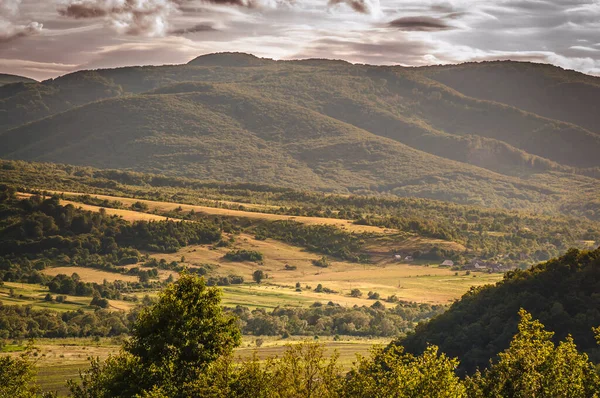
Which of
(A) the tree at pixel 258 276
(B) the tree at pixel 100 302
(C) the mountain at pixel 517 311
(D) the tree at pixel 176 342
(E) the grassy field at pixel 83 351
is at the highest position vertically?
(D) the tree at pixel 176 342

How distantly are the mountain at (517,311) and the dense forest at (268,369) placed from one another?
21.2 metres

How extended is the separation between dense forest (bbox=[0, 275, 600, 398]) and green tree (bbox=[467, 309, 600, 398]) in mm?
42

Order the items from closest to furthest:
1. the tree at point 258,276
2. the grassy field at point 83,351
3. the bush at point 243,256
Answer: the grassy field at point 83,351 < the tree at point 258,276 < the bush at point 243,256

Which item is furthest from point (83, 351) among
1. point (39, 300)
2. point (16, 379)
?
point (16, 379)

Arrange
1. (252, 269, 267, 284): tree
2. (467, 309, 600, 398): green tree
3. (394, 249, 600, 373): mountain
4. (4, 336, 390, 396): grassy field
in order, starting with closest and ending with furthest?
(467, 309, 600, 398): green tree → (394, 249, 600, 373): mountain → (4, 336, 390, 396): grassy field → (252, 269, 267, 284): tree

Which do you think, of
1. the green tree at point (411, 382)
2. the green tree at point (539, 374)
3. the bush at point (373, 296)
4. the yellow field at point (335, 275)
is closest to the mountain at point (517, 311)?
the green tree at point (539, 374)

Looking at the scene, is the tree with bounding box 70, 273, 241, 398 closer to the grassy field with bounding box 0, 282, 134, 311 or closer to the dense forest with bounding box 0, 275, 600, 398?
the dense forest with bounding box 0, 275, 600, 398

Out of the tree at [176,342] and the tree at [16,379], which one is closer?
the tree at [176,342]

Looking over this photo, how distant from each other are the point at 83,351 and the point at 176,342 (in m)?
49.5

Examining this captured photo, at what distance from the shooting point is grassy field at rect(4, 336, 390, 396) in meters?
72.9

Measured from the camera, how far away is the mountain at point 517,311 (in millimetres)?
61688

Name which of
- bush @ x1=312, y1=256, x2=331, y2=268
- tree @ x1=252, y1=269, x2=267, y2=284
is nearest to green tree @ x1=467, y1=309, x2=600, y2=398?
tree @ x1=252, y1=269, x2=267, y2=284

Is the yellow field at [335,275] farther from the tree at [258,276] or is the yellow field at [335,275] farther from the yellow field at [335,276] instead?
the tree at [258,276]

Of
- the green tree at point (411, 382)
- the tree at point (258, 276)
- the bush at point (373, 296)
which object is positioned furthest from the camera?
the tree at point (258, 276)
